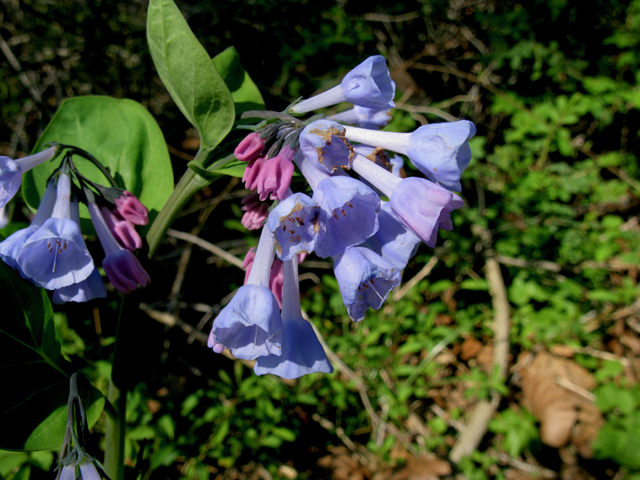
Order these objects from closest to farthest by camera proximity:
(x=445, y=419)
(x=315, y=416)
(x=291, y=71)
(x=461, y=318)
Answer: (x=315, y=416) < (x=445, y=419) < (x=461, y=318) < (x=291, y=71)

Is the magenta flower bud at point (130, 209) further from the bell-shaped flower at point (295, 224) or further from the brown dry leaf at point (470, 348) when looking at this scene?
the brown dry leaf at point (470, 348)

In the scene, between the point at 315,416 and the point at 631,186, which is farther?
the point at 631,186

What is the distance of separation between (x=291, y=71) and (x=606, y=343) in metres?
2.61

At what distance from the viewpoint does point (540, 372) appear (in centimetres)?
Result: 252

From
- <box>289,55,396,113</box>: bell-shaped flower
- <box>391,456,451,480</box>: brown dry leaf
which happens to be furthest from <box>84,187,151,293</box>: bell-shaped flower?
<box>391,456,451,480</box>: brown dry leaf

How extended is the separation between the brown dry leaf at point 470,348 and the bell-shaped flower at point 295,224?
220cm

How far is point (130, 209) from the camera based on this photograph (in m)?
0.96

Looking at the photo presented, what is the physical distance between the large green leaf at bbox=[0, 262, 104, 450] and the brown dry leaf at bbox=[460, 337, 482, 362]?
86.0 inches

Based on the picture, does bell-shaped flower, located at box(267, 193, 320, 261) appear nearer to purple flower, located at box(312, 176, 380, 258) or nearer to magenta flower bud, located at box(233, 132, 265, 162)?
purple flower, located at box(312, 176, 380, 258)

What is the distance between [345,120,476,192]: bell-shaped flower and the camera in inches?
29.5

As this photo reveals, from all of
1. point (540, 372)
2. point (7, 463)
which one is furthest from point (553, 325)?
point (7, 463)

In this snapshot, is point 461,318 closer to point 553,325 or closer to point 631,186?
point 553,325

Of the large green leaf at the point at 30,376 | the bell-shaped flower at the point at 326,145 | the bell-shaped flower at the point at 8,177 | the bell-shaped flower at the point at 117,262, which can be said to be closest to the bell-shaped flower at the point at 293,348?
the bell-shaped flower at the point at 326,145

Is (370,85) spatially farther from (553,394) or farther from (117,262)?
(553,394)
